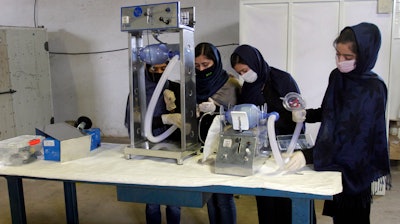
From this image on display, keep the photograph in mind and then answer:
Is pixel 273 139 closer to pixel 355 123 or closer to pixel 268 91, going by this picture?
pixel 355 123

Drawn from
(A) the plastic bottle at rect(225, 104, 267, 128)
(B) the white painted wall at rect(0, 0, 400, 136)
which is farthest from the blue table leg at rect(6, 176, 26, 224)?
(B) the white painted wall at rect(0, 0, 400, 136)

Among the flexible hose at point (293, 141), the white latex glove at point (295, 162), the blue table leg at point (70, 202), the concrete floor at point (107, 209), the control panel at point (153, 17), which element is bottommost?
the concrete floor at point (107, 209)

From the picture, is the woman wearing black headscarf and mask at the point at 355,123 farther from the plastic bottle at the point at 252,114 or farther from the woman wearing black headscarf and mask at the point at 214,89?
the woman wearing black headscarf and mask at the point at 214,89

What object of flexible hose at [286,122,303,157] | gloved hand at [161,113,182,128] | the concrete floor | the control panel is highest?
the control panel

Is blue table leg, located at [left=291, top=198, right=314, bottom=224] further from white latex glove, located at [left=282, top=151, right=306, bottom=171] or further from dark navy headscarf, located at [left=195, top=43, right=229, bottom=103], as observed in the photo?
dark navy headscarf, located at [left=195, top=43, right=229, bottom=103]

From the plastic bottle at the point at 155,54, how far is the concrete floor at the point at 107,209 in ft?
4.60

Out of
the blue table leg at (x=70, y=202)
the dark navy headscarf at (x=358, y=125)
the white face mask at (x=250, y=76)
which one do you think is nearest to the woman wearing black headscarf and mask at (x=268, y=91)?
the white face mask at (x=250, y=76)

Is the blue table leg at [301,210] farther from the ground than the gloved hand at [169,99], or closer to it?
closer to it

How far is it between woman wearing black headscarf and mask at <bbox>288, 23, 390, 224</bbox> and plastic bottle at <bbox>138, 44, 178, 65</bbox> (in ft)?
2.29

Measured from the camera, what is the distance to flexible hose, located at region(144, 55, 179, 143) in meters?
1.65

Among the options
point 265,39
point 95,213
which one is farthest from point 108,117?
point 265,39

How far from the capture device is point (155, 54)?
1653 millimetres

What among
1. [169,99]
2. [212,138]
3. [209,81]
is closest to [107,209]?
[169,99]

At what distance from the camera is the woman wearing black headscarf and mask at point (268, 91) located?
184 cm
